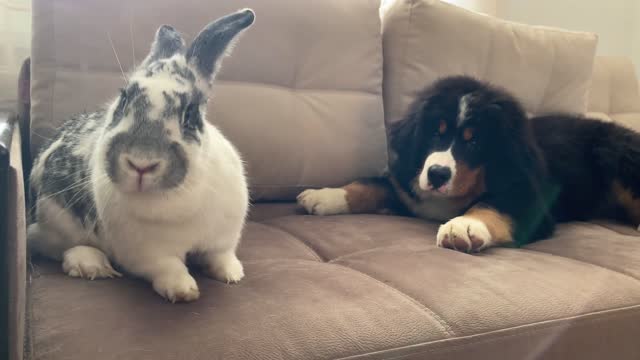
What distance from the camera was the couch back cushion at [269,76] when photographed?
4.53ft

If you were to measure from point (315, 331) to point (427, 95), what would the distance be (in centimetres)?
94

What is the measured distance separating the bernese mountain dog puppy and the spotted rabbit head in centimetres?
66

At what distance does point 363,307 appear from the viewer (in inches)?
35.2

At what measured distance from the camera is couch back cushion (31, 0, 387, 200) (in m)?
1.38

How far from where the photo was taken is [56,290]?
0.89 metres

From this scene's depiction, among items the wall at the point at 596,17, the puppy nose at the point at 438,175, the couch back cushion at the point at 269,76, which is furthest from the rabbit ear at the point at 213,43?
the wall at the point at 596,17

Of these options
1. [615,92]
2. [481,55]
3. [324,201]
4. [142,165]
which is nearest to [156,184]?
[142,165]

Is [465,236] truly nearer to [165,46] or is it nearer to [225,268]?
[225,268]

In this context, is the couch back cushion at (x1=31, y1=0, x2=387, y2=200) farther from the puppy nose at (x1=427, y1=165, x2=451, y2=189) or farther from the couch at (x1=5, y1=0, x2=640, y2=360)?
the puppy nose at (x1=427, y1=165, x2=451, y2=189)

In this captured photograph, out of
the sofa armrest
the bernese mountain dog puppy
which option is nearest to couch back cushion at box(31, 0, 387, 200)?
the bernese mountain dog puppy

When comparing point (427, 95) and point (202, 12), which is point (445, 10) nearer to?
point (427, 95)

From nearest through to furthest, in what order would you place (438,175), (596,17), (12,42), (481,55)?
(438,175) → (12,42) → (481,55) → (596,17)

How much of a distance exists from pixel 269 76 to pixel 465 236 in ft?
2.37

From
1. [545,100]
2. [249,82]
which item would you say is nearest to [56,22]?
A: [249,82]
